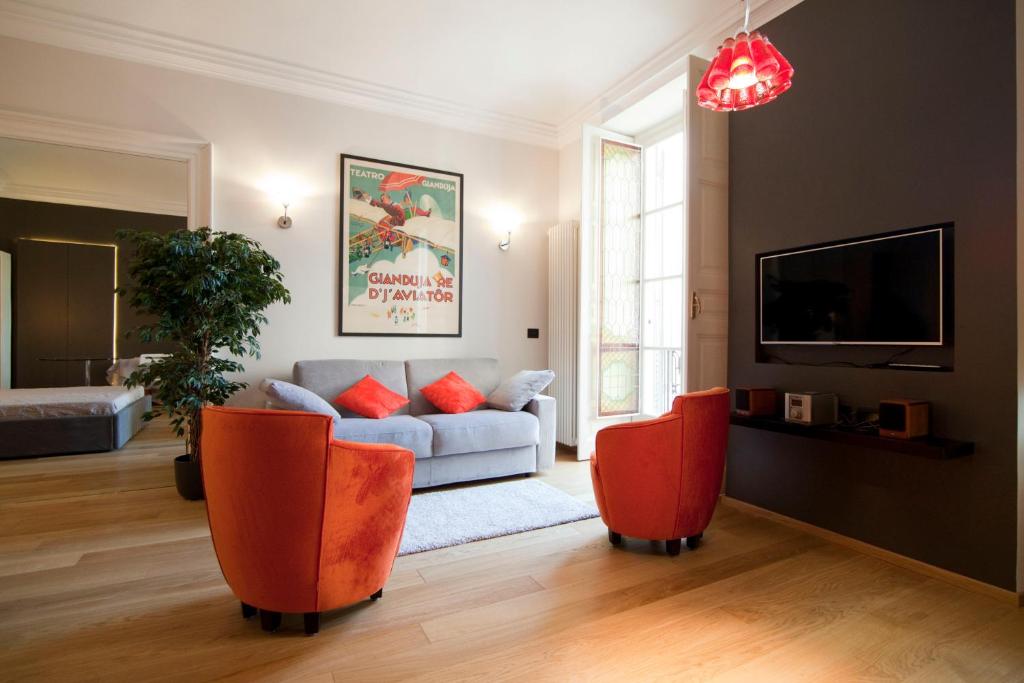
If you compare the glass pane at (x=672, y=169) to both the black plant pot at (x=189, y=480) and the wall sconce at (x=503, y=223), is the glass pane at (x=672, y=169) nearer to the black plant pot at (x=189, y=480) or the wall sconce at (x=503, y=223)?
the wall sconce at (x=503, y=223)

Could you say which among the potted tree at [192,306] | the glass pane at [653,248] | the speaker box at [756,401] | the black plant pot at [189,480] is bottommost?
the black plant pot at [189,480]

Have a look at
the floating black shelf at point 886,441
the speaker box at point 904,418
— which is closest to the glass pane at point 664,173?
the floating black shelf at point 886,441

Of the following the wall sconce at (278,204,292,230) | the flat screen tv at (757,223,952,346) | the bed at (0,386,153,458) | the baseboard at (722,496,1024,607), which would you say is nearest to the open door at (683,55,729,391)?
the flat screen tv at (757,223,952,346)

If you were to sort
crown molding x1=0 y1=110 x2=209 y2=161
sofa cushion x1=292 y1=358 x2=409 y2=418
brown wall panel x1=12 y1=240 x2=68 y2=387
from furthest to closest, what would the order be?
brown wall panel x1=12 y1=240 x2=68 y2=387
sofa cushion x1=292 y1=358 x2=409 y2=418
crown molding x1=0 y1=110 x2=209 y2=161

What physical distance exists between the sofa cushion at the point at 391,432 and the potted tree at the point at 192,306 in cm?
78

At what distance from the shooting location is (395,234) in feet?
14.1

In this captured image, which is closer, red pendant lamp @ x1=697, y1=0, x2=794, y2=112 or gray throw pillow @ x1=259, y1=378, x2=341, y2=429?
red pendant lamp @ x1=697, y1=0, x2=794, y2=112

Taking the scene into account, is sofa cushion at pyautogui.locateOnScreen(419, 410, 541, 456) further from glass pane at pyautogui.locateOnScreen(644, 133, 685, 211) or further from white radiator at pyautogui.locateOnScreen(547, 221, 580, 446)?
glass pane at pyautogui.locateOnScreen(644, 133, 685, 211)

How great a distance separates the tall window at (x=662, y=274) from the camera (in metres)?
4.40

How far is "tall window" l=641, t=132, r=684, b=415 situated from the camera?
440 cm

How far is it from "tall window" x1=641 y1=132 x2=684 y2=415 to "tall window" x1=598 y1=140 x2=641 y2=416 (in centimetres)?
10

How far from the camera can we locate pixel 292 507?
1.64 m

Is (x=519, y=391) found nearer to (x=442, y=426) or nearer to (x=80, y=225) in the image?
(x=442, y=426)

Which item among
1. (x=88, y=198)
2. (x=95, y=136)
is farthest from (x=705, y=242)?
(x=88, y=198)
